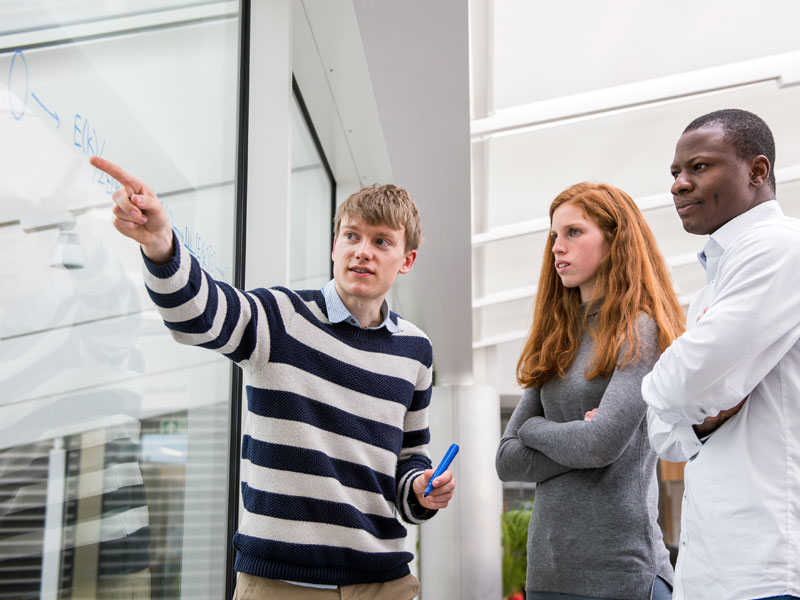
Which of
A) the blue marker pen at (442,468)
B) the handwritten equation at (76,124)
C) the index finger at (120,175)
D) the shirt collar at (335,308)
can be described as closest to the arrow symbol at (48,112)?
the handwritten equation at (76,124)

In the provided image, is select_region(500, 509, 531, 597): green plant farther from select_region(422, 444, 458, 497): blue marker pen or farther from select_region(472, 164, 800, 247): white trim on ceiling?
select_region(422, 444, 458, 497): blue marker pen

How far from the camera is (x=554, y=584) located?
1531mm

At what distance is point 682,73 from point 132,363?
4.40 metres

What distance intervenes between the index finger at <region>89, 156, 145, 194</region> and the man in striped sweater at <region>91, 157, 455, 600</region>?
0.36ft

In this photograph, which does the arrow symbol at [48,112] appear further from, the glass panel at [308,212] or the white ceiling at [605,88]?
the white ceiling at [605,88]

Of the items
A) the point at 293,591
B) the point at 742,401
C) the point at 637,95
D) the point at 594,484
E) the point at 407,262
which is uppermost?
the point at 637,95

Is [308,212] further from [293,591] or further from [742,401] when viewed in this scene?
[742,401]

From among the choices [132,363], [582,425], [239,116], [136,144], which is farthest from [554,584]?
[239,116]

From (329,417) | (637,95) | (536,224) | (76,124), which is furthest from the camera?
(536,224)

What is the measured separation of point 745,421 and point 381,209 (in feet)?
2.61

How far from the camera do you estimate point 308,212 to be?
3445 millimetres

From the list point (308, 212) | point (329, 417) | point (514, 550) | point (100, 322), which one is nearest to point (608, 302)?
point (329, 417)

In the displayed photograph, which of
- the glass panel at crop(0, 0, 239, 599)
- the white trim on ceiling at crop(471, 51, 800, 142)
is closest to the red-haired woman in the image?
the glass panel at crop(0, 0, 239, 599)

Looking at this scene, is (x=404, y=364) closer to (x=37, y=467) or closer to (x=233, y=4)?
(x=37, y=467)
